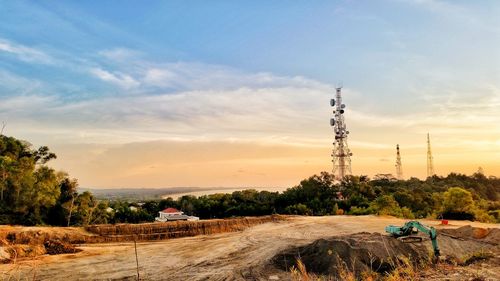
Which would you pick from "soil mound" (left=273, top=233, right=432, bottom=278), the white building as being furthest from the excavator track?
the white building

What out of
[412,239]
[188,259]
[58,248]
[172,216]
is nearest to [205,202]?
[172,216]

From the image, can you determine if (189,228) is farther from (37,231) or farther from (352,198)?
(352,198)

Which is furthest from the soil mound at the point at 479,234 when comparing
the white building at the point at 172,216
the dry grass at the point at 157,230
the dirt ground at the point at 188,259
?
the white building at the point at 172,216

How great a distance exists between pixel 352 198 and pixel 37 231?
3400cm

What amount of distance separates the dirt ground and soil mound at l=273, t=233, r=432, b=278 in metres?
1.03

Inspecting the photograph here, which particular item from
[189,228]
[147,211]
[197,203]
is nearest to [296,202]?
[197,203]

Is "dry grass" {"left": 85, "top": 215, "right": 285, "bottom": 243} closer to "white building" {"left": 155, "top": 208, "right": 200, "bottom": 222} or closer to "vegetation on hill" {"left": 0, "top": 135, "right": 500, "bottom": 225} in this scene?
"vegetation on hill" {"left": 0, "top": 135, "right": 500, "bottom": 225}

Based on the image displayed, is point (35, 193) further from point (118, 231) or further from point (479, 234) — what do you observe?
point (479, 234)

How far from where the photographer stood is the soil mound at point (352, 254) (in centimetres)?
1471

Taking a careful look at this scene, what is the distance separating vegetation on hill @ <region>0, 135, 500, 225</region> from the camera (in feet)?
98.8

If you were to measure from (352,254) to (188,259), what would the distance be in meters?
7.73

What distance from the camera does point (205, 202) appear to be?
47.6 metres

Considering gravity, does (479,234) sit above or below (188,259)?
above

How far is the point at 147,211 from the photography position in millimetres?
46781
